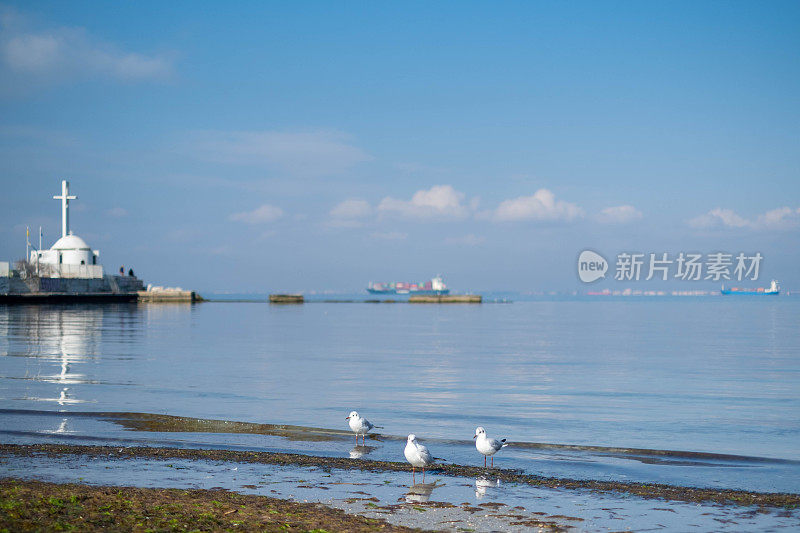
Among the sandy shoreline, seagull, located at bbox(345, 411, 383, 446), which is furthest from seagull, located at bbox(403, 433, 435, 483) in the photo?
seagull, located at bbox(345, 411, 383, 446)

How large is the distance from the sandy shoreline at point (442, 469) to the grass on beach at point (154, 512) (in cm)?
329

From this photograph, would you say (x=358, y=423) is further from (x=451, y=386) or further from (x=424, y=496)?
(x=451, y=386)

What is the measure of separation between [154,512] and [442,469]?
623cm

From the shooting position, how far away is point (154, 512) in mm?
9922

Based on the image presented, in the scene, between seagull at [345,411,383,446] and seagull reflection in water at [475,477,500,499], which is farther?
seagull at [345,411,383,446]

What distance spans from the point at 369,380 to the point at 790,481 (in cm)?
1913

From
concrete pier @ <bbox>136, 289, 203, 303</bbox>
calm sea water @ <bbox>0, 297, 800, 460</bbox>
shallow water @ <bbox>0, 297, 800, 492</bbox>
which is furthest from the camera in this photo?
concrete pier @ <bbox>136, 289, 203, 303</bbox>

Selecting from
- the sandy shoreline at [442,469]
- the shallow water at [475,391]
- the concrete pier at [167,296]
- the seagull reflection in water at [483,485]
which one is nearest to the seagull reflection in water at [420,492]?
the seagull reflection in water at [483,485]

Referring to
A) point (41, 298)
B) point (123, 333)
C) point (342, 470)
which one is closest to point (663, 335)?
point (123, 333)

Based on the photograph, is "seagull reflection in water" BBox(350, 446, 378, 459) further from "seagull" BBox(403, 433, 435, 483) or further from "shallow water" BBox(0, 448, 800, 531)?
"seagull" BBox(403, 433, 435, 483)

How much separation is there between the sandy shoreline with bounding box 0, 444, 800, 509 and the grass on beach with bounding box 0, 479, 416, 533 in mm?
3286

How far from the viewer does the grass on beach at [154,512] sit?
9.25 m

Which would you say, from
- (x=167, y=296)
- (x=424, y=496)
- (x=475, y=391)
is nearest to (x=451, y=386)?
(x=475, y=391)

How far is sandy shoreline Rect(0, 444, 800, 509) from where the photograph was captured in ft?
40.7
